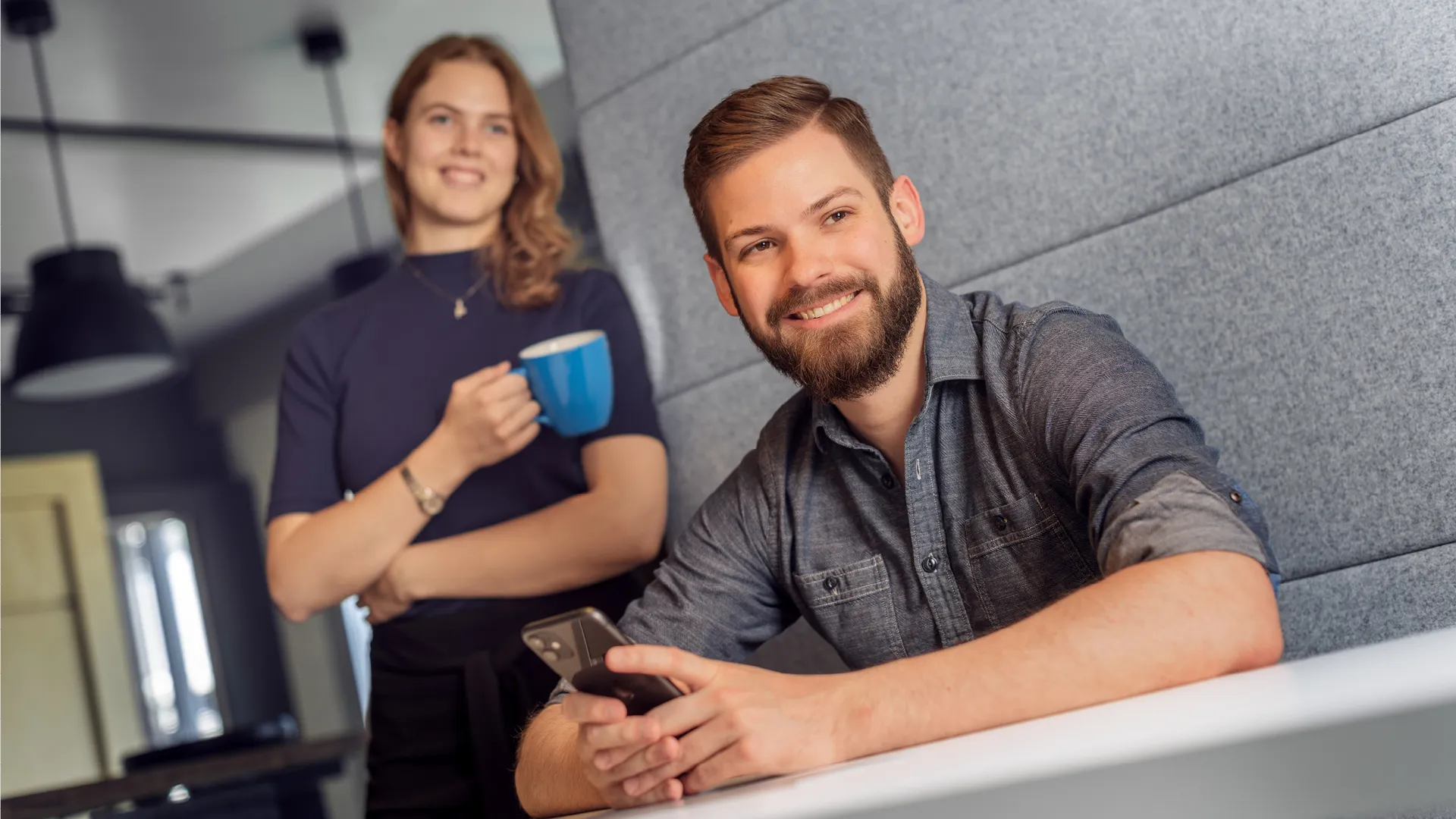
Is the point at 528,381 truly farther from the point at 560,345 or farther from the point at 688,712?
the point at 688,712

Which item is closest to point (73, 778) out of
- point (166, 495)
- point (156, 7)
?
point (166, 495)

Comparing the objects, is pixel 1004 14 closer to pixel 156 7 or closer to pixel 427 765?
pixel 427 765

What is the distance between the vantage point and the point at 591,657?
0.95m

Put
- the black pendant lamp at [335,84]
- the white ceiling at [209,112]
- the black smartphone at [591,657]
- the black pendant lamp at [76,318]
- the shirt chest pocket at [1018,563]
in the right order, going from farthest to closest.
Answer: the black pendant lamp at [335,84], the white ceiling at [209,112], the black pendant lamp at [76,318], the shirt chest pocket at [1018,563], the black smartphone at [591,657]

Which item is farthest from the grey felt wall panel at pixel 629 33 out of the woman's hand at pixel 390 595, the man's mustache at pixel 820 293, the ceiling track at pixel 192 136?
the ceiling track at pixel 192 136

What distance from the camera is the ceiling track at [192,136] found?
407 centimetres

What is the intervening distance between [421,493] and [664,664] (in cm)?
70

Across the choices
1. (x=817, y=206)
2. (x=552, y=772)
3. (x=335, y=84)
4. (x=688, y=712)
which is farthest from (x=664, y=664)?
(x=335, y=84)

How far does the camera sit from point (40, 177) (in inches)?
174

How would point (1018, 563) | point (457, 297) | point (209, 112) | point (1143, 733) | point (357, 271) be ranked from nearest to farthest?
point (1143, 733) < point (1018, 563) < point (457, 297) < point (357, 271) < point (209, 112)

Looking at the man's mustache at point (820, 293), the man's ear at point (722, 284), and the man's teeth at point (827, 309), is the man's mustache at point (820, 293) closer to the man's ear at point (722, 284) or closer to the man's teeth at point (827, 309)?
the man's teeth at point (827, 309)

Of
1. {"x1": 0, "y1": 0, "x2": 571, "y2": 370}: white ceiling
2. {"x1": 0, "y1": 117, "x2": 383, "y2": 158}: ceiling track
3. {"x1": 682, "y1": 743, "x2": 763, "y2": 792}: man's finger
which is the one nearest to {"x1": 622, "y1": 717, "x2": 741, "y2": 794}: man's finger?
{"x1": 682, "y1": 743, "x2": 763, "y2": 792}: man's finger

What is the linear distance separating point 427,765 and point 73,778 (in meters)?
4.83

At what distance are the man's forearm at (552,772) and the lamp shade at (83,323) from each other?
107 inches
